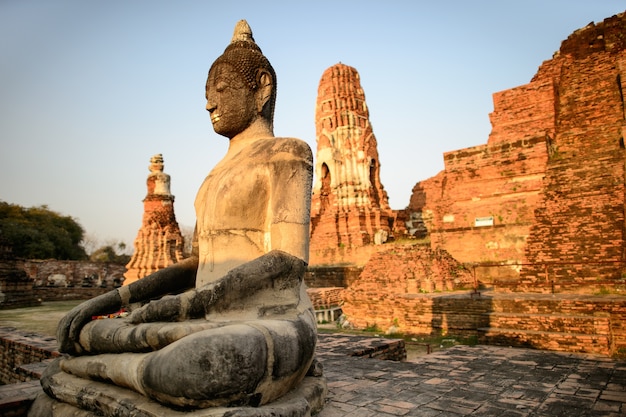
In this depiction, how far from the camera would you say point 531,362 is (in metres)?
4.70

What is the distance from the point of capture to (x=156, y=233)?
51.4 feet

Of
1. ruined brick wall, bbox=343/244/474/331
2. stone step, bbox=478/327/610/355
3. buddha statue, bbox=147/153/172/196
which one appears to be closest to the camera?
stone step, bbox=478/327/610/355

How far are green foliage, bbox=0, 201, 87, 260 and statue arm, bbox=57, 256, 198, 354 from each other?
28.4m

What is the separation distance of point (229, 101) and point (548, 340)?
19.4 ft

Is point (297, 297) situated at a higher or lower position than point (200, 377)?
higher

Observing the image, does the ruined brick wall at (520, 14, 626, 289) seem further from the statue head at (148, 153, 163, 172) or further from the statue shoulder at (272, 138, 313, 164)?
the statue head at (148, 153, 163, 172)

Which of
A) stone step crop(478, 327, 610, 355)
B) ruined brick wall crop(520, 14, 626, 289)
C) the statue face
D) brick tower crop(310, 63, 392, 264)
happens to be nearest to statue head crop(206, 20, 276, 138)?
the statue face

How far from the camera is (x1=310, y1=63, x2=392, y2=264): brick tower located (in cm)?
1964

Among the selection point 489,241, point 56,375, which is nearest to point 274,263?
point 56,375

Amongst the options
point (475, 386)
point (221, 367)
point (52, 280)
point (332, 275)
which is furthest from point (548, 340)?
point (52, 280)

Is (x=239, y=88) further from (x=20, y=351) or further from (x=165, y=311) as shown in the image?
(x=20, y=351)

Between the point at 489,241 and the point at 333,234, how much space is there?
841 centimetres

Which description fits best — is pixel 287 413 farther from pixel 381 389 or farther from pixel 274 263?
pixel 381 389

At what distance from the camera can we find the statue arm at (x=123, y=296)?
2.79m
